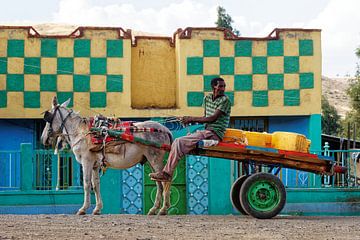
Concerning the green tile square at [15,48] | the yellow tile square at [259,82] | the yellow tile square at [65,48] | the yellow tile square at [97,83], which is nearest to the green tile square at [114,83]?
the yellow tile square at [97,83]

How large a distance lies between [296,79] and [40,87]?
6.73 metres

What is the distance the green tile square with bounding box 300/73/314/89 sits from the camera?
20.1m

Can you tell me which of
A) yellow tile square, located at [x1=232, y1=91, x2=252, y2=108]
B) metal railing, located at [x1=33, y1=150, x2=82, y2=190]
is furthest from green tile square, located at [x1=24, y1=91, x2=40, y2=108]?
yellow tile square, located at [x1=232, y1=91, x2=252, y2=108]

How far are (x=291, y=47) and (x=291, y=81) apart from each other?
914mm

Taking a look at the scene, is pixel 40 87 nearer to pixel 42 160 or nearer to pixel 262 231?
pixel 42 160

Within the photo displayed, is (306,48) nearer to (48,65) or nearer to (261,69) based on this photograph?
(261,69)

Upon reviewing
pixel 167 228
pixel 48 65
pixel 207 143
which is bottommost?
pixel 167 228

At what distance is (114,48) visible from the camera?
19.9m

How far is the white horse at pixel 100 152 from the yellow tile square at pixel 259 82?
22.1 ft

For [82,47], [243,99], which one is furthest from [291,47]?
[82,47]

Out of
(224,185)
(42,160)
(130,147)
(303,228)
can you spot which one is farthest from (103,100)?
(303,228)

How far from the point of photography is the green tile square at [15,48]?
19641 mm

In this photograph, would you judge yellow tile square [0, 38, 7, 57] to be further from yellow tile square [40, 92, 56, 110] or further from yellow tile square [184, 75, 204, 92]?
yellow tile square [184, 75, 204, 92]

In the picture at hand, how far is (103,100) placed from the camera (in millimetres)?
19719
